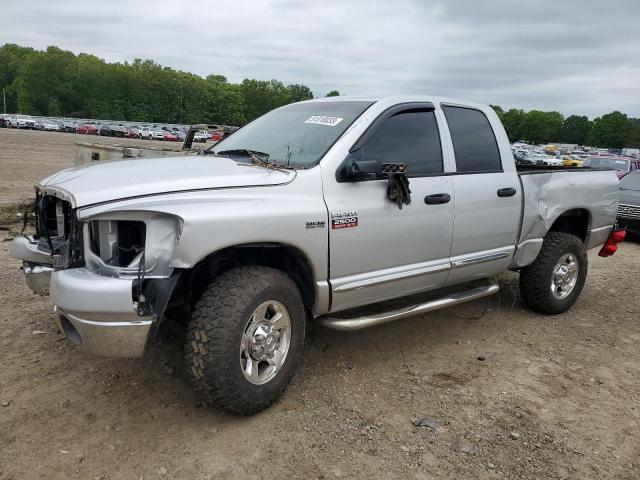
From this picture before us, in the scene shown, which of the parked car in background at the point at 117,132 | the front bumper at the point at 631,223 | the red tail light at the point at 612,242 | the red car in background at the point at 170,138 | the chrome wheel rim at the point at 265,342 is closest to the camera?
the chrome wheel rim at the point at 265,342

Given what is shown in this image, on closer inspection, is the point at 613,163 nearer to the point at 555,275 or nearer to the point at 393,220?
the point at 555,275

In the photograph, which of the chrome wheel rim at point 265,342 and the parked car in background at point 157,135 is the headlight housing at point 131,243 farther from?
the parked car in background at point 157,135

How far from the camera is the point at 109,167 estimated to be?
346 cm

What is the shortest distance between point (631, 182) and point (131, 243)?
36.6 feet

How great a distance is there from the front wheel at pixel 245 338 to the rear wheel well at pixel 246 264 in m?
0.15

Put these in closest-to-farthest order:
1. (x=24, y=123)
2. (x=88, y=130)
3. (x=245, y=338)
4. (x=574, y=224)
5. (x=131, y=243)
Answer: (x=131, y=243) → (x=245, y=338) → (x=574, y=224) → (x=88, y=130) → (x=24, y=123)

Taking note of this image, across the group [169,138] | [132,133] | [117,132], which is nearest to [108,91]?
[117,132]

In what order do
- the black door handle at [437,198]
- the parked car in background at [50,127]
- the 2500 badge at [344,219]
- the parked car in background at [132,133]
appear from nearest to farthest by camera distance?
the 2500 badge at [344,219] < the black door handle at [437,198] < the parked car in background at [132,133] < the parked car in background at [50,127]

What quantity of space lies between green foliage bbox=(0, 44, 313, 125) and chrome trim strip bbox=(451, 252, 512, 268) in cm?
9907

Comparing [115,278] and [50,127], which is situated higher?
[50,127]

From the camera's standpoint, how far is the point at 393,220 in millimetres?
3855

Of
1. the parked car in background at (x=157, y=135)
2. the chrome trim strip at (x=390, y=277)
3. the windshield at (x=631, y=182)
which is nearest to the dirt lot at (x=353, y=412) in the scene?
the chrome trim strip at (x=390, y=277)

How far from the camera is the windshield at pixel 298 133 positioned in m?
3.80

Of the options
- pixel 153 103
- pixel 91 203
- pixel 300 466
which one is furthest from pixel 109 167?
pixel 153 103
